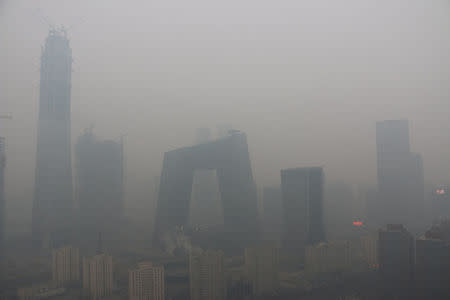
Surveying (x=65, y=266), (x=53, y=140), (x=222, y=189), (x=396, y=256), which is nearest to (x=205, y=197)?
(x=222, y=189)

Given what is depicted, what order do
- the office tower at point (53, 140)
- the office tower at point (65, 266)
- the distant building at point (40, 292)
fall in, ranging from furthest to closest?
the office tower at point (53, 140) → the office tower at point (65, 266) → the distant building at point (40, 292)

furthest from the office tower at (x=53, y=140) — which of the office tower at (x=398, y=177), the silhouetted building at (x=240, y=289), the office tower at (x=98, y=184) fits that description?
the office tower at (x=398, y=177)

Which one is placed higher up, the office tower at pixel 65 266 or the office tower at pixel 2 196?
the office tower at pixel 2 196

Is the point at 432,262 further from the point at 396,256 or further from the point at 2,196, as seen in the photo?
the point at 2,196

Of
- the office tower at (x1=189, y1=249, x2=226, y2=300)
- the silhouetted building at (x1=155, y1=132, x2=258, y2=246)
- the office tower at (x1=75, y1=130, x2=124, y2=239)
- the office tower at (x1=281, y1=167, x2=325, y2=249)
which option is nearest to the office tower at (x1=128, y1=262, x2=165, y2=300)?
the office tower at (x1=189, y1=249, x2=226, y2=300)

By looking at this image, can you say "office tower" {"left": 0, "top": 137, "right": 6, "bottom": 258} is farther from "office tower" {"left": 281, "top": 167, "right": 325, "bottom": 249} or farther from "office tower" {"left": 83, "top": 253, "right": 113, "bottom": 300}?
"office tower" {"left": 281, "top": 167, "right": 325, "bottom": 249}

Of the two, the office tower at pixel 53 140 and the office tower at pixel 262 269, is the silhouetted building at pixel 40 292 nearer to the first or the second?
the office tower at pixel 53 140

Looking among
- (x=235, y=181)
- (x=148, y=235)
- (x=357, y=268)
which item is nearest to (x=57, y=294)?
(x=148, y=235)
